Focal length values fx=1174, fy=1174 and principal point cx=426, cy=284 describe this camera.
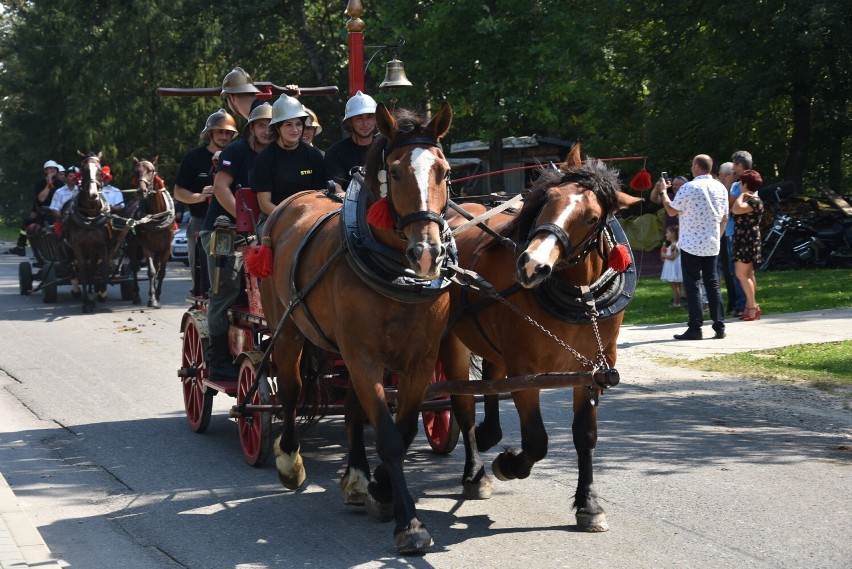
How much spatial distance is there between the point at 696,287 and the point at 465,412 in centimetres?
637

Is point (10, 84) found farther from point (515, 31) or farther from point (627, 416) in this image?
point (627, 416)

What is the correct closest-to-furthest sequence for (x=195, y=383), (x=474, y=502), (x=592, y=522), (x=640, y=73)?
(x=592, y=522)
(x=474, y=502)
(x=195, y=383)
(x=640, y=73)

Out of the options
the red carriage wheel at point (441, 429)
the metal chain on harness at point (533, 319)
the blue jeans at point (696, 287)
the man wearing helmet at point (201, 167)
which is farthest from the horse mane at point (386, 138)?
the blue jeans at point (696, 287)

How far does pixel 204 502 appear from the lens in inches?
278

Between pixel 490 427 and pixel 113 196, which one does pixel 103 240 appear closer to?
pixel 113 196

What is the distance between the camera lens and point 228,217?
29.7ft

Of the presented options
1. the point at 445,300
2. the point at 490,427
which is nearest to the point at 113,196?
the point at 490,427

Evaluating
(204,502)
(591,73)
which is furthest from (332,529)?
(591,73)

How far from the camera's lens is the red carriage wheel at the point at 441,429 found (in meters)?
8.02

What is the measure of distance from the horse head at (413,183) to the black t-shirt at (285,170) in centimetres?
241

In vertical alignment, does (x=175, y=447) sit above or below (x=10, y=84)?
below

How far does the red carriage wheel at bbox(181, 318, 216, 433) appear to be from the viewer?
29.7 feet

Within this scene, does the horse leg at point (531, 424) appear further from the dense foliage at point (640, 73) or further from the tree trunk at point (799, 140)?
the tree trunk at point (799, 140)

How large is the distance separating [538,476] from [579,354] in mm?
1595
